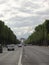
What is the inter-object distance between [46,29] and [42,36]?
76.9ft

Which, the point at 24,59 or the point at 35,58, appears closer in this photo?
the point at 24,59

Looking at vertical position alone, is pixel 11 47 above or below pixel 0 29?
below

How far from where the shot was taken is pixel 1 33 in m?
124

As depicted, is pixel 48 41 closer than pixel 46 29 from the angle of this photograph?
No

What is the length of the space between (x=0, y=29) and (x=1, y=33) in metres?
2.05

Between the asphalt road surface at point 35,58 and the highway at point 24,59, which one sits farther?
the asphalt road surface at point 35,58

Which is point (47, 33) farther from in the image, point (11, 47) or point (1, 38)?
point (11, 47)

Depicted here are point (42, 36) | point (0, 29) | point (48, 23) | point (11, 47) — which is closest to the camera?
point (11, 47)

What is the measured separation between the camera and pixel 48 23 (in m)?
135

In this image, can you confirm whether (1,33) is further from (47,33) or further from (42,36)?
(42,36)

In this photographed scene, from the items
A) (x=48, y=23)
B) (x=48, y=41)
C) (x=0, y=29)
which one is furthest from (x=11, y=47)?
(x=48, y=41)

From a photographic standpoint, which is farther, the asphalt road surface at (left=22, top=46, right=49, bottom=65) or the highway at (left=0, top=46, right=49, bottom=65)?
the asphalt road surface at (left=22, top=46, right=49, bottom=65)

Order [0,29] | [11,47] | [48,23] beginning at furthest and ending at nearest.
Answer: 1. [48,23]
2. [0,29]
3. [11,47]

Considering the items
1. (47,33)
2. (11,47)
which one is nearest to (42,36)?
(47,33)
